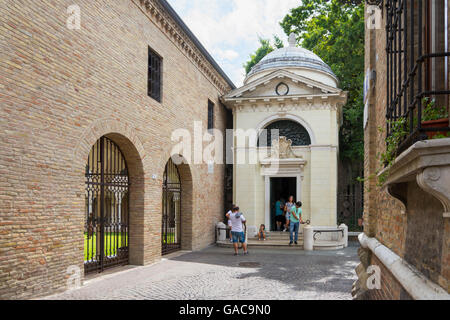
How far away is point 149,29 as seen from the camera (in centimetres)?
1127

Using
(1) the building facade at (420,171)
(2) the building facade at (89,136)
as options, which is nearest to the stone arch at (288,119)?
(2) the building facade at (89,136)

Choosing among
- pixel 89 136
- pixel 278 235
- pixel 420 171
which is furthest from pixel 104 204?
pixel 278 235

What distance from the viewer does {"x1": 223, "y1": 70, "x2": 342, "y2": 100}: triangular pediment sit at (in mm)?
17859

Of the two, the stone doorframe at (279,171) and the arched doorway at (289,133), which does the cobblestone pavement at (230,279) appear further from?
the arched doorway at (289,133)

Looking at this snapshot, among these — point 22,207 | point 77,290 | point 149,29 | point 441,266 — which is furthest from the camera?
point 149,29

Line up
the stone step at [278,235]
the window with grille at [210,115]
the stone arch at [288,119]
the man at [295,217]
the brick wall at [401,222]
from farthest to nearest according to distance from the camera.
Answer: the stone arch at [288,119] → the stone step at [278,235] → the window with grille at [210,115] → the man at [295,217] → the brick wall at [401,222]

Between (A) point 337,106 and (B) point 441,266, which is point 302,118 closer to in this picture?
(A) point 337,106

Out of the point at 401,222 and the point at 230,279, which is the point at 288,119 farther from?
the point at 401,222

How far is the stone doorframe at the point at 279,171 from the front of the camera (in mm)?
18188

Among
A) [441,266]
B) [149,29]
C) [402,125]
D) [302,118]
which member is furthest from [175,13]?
[441,266]

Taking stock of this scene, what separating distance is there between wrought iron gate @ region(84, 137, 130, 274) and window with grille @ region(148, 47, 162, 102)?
94.6 inches

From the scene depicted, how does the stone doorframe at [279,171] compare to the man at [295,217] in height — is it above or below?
above

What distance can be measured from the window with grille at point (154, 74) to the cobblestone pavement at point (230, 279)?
205 inches

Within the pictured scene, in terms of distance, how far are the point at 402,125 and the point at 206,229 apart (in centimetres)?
1354
